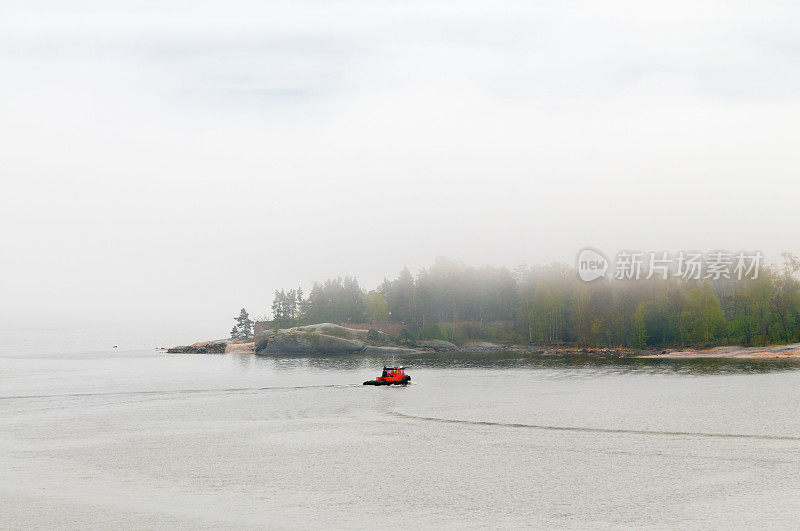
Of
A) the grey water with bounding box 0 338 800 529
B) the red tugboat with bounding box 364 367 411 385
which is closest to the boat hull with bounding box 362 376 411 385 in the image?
the red tugboat with bounding box 364 367 411 385

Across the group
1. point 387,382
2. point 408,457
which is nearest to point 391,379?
point 387,382

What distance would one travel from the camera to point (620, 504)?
124 feet

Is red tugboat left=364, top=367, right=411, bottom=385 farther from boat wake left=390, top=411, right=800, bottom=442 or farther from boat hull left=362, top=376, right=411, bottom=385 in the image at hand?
boat wake left=390, top=411, right=800, bottom=442

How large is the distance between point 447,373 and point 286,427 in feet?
231

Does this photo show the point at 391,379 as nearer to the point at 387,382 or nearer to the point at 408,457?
the point at 387,382

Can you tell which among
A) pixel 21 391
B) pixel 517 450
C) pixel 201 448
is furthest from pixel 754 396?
pixel 21 391

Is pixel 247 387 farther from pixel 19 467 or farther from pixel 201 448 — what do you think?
pixel 19 467

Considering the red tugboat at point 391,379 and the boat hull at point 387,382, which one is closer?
the boat hull at point 387,382

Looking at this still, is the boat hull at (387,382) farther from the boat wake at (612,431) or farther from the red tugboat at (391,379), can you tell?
the boat wake at (612,431)

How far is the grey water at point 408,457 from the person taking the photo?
36.6m

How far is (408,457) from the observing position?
171 ft

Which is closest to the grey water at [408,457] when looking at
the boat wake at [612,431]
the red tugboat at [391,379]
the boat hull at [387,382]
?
the boat wake at [612,431]

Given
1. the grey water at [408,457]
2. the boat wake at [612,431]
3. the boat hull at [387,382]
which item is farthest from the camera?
the boat hull at [387,382]

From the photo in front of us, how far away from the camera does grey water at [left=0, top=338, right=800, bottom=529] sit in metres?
36.6
